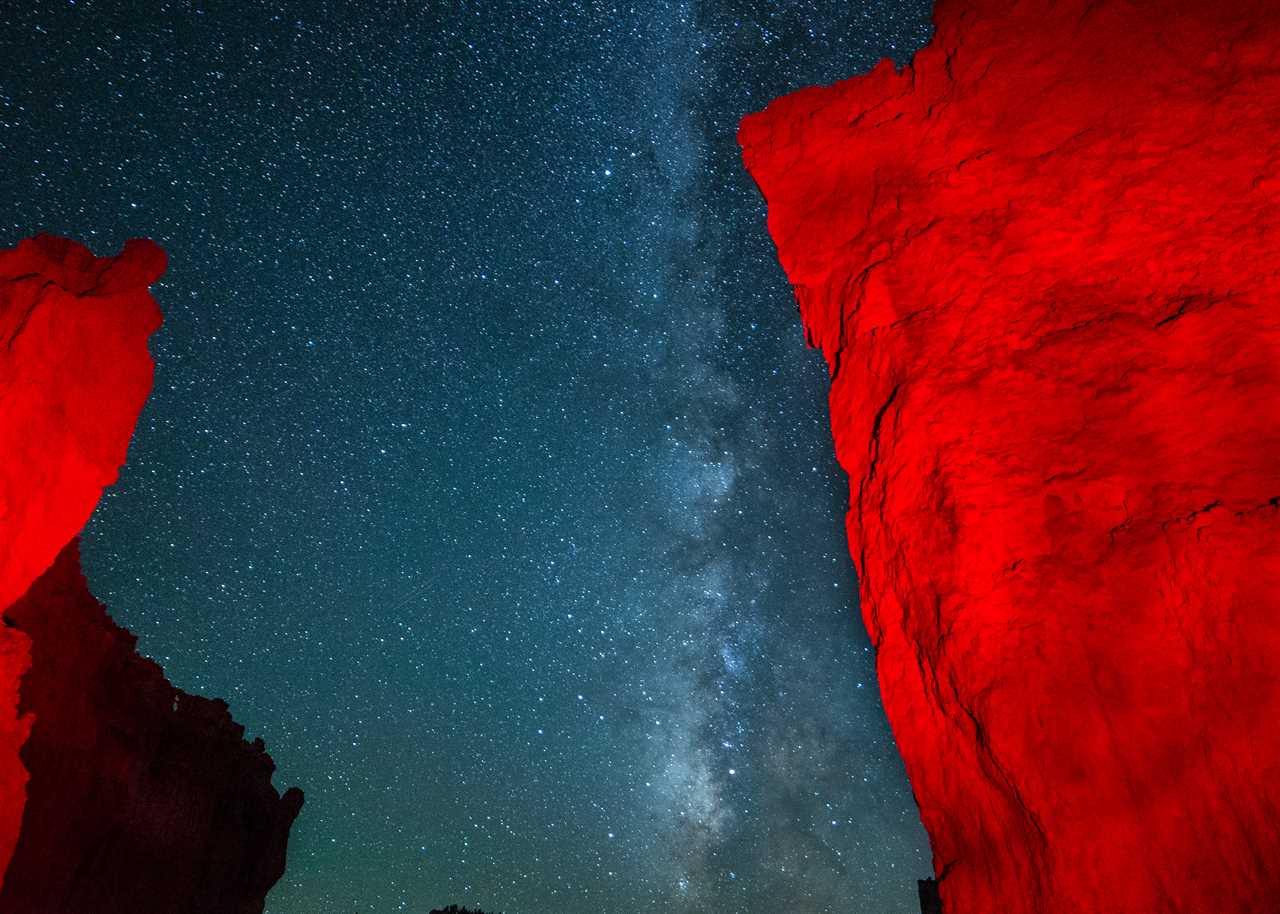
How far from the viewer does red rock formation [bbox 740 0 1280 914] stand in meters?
3.92

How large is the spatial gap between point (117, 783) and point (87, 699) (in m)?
2.26

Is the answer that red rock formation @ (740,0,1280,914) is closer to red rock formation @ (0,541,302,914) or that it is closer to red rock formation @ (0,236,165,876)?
red rock formation @ (0,236,165,876)

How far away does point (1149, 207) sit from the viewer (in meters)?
4.86

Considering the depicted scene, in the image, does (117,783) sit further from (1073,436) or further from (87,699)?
(1073,436)

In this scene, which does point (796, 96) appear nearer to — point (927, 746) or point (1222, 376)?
point (1222, 376)

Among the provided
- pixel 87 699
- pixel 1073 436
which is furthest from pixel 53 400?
pixel 87 699

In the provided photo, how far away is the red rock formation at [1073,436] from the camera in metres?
3.92

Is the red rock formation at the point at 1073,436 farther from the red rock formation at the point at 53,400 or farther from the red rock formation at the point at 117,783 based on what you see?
the red rock formation at the point at 117,783

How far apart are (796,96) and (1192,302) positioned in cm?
383

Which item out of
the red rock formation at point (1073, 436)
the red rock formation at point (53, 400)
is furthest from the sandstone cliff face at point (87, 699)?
the red rock formation at point (1073, 436)

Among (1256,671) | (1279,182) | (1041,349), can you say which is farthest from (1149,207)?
(1256,671)

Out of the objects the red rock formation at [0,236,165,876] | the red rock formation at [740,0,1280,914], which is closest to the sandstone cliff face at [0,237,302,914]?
the red rock formation at [0,236,165,876]

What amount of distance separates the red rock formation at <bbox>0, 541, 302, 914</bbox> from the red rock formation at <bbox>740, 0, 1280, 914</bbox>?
1787cm

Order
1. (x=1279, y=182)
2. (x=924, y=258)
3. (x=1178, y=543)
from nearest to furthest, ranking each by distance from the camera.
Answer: (x=1178, y=543), (x=1279, y=182), (x=924, y=258)
